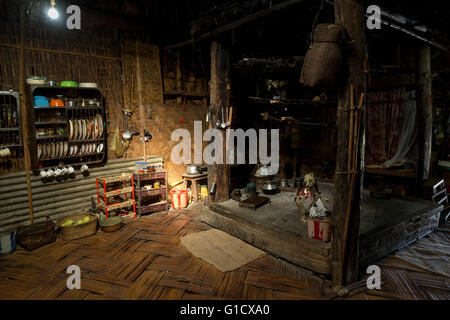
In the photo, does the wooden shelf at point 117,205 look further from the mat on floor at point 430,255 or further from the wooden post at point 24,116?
the mat on floor at point 430,255

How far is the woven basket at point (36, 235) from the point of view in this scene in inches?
167

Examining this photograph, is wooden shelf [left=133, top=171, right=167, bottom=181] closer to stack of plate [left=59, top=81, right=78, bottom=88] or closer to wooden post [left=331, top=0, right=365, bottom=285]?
stack of plate [left=59, top=81, right=78, bottom=88]

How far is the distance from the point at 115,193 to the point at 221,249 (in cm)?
260

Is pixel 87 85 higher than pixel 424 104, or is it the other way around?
pixel 87 85

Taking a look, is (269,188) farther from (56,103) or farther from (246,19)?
(56,103)

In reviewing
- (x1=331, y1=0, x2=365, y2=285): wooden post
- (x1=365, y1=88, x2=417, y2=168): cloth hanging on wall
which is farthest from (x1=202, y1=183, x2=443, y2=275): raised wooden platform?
(x1=365, y1=88, x2=417, y2=168): cloth hanging on wall

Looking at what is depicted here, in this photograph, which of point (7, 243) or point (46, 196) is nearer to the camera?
point (7, 243)

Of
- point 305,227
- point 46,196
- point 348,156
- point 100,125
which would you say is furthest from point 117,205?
point 348,156

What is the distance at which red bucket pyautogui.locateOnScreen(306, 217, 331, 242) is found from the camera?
3607mm

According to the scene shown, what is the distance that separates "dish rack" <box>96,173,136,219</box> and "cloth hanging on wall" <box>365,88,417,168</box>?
20.3ft

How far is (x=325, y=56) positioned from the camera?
8.71 feet

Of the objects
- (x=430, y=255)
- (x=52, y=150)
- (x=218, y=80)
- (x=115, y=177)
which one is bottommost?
(x=430, y=255)
